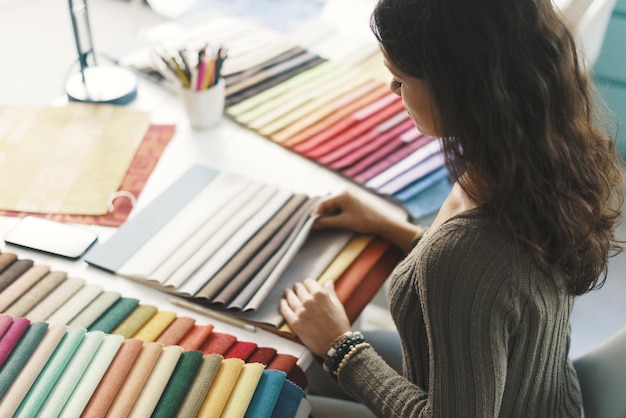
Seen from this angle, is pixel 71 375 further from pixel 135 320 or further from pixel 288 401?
pixel 288 401

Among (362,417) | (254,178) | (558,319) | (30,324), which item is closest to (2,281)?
(30,324)

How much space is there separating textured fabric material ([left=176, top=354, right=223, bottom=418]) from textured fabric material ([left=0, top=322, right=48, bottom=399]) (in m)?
0.22

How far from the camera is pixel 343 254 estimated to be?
3.95 ft

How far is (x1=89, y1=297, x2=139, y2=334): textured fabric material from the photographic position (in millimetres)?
1022

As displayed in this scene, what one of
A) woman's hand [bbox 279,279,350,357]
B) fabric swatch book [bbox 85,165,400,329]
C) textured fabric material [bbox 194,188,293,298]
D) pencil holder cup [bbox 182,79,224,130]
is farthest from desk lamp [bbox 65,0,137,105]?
woman's hand [bbox 279,279,350,357]

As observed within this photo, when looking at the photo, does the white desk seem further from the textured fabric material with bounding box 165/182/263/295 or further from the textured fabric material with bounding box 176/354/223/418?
the textured fabric material with bounding box 176/354/223/418

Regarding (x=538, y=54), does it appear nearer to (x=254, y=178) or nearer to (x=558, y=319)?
(x=558, y=319)

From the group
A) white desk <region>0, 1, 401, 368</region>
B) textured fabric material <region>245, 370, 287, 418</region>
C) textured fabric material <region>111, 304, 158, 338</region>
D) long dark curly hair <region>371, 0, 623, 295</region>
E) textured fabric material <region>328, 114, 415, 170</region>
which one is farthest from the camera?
textured fabric material <region>328, 114, 415, 170</region>

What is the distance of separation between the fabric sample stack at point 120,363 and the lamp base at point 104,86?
548 millimetres

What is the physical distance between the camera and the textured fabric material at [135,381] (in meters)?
0.90

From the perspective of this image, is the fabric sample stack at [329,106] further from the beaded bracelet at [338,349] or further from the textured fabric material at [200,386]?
the textured fabric material at [200,386]

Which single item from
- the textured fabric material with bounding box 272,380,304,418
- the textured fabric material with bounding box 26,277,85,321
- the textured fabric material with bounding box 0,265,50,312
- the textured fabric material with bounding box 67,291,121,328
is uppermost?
the textured fabric material with bounding box 272,380,304,418

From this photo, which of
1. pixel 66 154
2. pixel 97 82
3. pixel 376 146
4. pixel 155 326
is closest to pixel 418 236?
pixel 376 146

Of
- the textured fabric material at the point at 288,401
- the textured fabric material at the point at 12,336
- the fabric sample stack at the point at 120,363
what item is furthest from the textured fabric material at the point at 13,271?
the textured fabric material at the point at 288,401
